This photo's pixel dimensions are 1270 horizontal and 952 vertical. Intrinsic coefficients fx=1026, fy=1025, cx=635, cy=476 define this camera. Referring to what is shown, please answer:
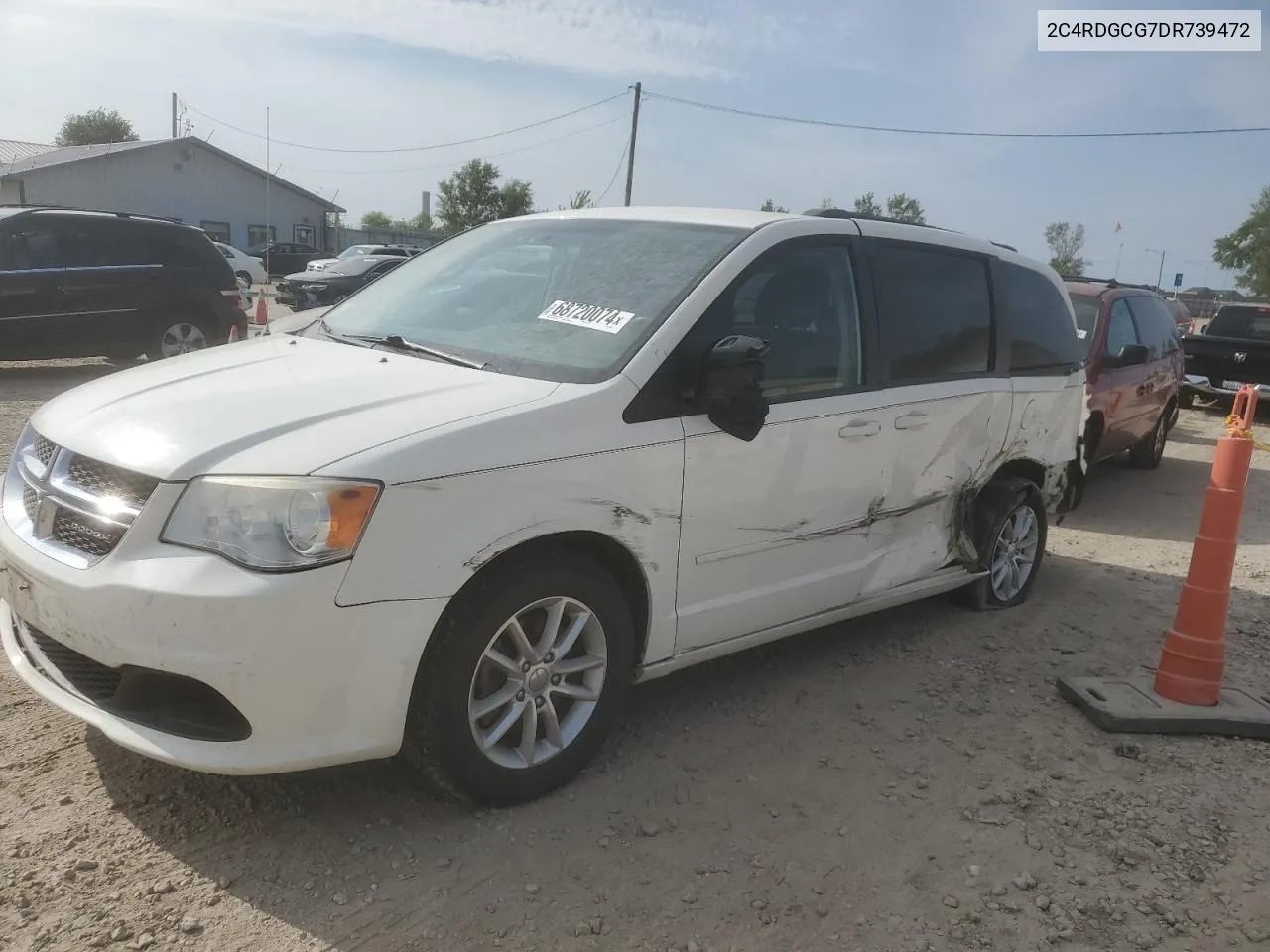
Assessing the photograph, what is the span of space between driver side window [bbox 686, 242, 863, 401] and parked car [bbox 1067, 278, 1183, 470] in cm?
435

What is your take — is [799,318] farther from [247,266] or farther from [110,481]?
[247,266]

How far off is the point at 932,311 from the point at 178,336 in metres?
9.62

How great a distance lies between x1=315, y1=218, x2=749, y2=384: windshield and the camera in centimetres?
336

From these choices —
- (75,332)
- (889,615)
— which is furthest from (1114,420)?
(75,332)

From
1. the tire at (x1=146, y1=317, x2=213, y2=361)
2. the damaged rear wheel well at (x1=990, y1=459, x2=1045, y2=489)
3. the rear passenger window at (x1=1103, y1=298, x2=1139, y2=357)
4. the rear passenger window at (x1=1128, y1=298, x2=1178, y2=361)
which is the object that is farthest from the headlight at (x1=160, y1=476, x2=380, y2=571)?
the tire at (x1=146, y1=317, x2=213, y2=361)

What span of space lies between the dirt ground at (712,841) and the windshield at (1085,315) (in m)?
4.73

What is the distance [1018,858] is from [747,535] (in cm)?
131

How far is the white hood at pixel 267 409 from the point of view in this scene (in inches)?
105

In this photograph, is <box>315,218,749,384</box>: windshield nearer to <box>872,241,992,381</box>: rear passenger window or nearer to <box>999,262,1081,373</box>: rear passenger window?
<box>872,241,992,381</box>: rear passenger window

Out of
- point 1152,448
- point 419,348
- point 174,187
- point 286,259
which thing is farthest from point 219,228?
point 419,348

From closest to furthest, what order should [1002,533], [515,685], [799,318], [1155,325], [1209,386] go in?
[515,685] → [799,318] → [1002,533] → [1155,325] → [1209,386]

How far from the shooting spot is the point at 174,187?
133 ft

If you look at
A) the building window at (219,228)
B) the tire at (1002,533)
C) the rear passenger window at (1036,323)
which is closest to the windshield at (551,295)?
the rear passenger window at (1036,323)

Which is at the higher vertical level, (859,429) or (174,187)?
(174,187)
